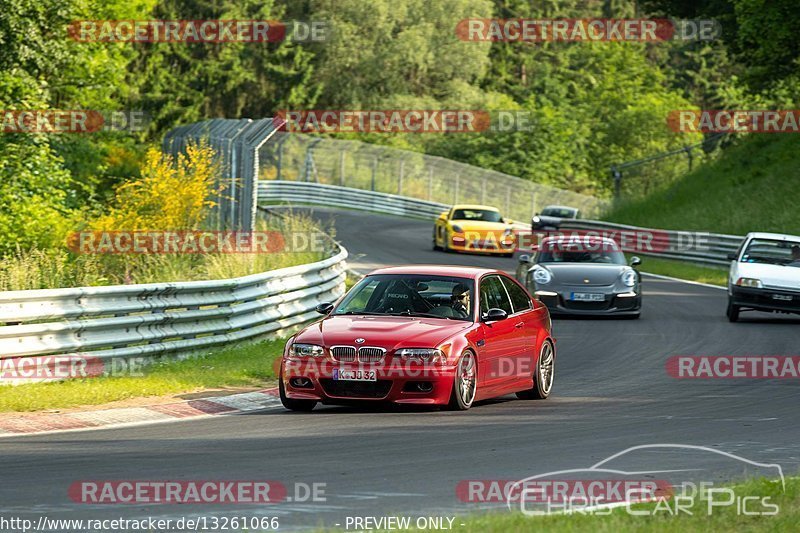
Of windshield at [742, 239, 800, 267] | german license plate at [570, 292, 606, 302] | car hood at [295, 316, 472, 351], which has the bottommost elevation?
german license plate at [570, 292, 606, 302]

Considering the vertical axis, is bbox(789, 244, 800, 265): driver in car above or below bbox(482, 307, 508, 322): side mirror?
below

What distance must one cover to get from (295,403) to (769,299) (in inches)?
493

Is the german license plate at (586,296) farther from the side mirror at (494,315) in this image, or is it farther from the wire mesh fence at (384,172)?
the wire mesh fence at (384,172)

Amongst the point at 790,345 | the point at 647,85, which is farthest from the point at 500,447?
the point at 647,85

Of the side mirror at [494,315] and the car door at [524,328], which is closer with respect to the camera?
the side mirror at [494,315]

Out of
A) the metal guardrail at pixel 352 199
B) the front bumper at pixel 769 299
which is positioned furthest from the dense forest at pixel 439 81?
the front bumper at pixel 769 299

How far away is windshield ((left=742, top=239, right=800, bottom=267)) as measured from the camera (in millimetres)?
24031

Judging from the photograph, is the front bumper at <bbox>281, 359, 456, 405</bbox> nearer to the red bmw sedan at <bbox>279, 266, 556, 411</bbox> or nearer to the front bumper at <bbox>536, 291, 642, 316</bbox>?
the red bmw sedan at <bbox>279, 266, 556, 411</bbox>

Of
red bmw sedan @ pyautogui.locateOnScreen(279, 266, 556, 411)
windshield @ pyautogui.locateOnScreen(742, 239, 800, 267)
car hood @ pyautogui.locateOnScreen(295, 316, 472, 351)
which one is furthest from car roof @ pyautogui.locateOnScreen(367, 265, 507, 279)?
windshield @ pyautogui.locateOnScreen(742, 239, 800, 267)

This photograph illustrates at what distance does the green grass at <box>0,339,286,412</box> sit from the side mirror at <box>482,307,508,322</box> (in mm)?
2826

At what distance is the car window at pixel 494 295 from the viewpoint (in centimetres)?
1391

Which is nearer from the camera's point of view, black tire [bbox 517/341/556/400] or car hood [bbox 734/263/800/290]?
→ black tire [bbox 517/341/556/400]

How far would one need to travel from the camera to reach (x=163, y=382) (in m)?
14.2

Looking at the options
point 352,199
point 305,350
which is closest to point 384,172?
point 352,199
